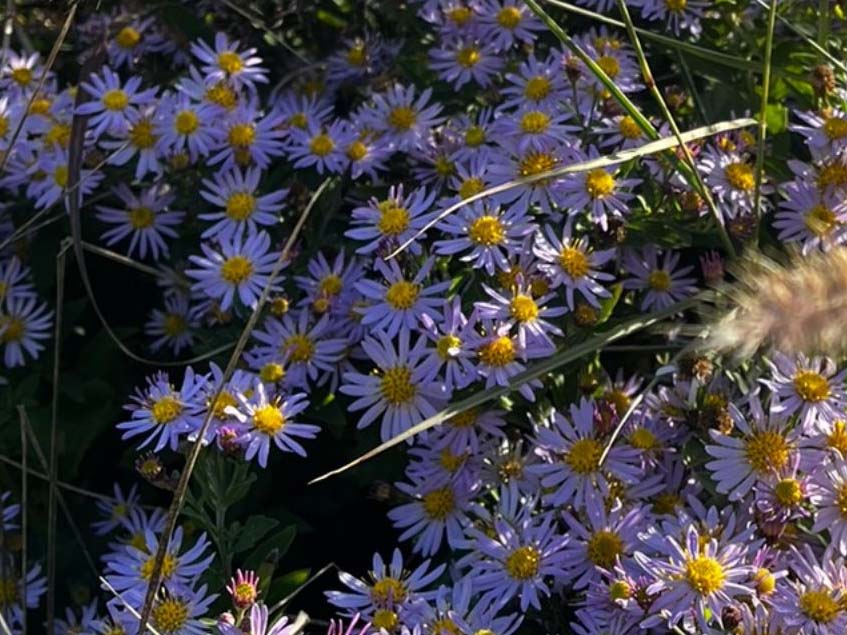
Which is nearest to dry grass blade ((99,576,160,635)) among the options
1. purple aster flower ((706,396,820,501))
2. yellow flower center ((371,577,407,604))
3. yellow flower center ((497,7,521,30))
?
yellow flower center ((371,577,407,604))

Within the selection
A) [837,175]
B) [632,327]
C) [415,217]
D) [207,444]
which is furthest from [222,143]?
[837,175]

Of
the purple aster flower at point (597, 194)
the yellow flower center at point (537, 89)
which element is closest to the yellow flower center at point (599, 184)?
the purple aster flower at point (597, 194)

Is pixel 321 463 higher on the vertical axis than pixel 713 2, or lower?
lower

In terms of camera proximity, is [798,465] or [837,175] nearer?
[798,465]

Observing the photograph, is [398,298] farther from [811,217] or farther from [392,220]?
[811,217]

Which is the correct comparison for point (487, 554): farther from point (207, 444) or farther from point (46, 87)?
point (46, 87)

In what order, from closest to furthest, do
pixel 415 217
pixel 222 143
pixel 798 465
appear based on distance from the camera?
pixel 798 465
pixel 415 217
pixel 222 143

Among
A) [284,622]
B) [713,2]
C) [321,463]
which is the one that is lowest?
[321,463]
